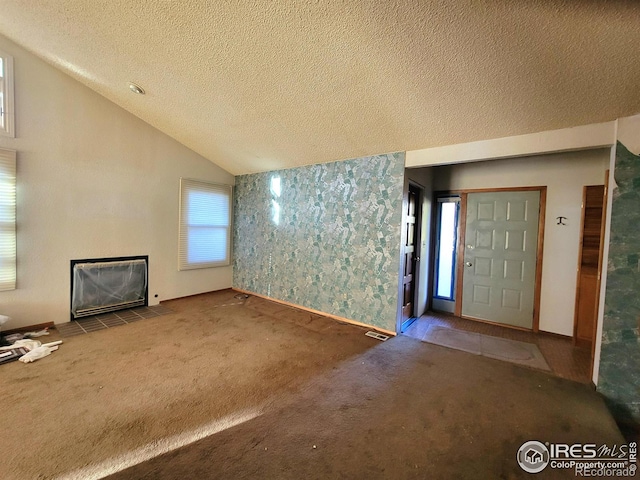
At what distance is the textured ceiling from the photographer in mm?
1590

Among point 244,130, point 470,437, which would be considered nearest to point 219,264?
point 244,130

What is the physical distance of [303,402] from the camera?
1990mm

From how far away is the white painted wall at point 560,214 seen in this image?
321cm

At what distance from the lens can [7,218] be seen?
293cm

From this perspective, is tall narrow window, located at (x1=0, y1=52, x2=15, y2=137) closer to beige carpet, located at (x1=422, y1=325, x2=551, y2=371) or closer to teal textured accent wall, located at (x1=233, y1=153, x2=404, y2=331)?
teal textured accent wall, located at (x1=233, y1=153, x2=404, y2=331)

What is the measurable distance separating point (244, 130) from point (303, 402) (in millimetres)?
3190

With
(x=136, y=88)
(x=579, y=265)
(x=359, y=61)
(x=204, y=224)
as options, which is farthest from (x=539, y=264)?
(x=136, y=88)

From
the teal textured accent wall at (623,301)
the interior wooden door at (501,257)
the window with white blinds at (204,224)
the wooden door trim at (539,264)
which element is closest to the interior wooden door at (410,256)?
the interior wooden door at (501,257)

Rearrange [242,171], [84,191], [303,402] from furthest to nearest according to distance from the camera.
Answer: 1. [242,171]
2. [84,191]
3. [303,402]

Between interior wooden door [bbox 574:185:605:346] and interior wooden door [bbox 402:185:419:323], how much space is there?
1.89 meters

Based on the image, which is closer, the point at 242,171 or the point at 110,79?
the point at 110,79

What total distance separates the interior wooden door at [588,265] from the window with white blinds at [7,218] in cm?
663

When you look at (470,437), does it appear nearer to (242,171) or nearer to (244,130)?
(244,130)

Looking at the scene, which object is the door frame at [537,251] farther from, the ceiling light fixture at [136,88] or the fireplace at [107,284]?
the fireplace at [107,284]
